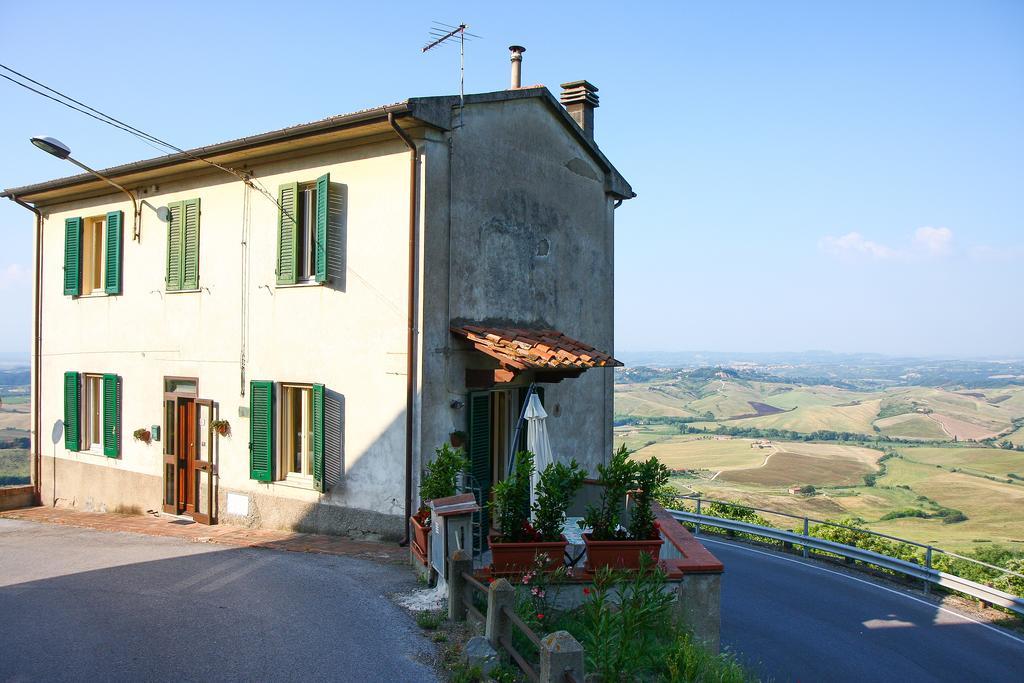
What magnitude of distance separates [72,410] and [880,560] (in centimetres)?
1678

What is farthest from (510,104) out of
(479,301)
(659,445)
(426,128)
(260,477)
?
(659,445)

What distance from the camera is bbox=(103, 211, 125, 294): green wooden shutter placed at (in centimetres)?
1348

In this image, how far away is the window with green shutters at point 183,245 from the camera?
1216 cm

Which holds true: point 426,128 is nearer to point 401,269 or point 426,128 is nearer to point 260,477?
point 401,269

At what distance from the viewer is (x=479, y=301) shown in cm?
1049

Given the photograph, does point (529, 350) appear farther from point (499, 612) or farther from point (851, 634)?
point (851, 634)

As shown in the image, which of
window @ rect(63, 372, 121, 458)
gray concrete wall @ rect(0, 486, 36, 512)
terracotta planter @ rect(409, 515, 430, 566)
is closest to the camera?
terracotta planter @ rect(409, 515, 430, 566)

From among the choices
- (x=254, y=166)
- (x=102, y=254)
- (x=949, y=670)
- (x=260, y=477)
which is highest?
(x=254, y=166)

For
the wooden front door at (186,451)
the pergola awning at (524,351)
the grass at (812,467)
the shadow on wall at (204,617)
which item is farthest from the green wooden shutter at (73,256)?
the grass at (812,467)

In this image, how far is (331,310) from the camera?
10.3 metres

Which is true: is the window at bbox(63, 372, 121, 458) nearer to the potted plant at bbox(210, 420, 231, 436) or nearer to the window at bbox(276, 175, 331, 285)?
the potted plant at bbox(210, 420, 231, 436)

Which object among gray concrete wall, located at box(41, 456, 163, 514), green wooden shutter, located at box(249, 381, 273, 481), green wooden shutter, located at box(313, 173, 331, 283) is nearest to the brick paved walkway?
gray concrete wall, located at box(41, 456, 163, 514)

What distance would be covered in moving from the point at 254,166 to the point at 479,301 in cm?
436

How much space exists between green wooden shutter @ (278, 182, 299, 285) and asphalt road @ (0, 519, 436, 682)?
161 inches
